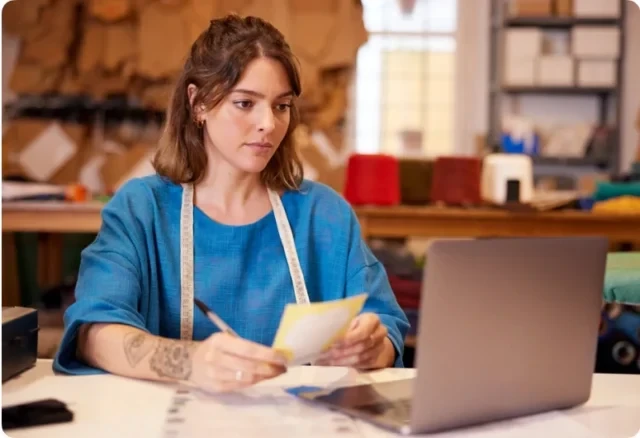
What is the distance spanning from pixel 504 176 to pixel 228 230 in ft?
6.43

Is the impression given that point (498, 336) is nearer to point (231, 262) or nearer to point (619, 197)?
point (231, 262)

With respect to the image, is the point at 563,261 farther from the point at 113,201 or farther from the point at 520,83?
the point at 520,83

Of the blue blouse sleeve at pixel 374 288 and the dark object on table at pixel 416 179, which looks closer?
the blue blouse sleeve at pixel 374 288

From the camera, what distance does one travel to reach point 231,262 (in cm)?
156

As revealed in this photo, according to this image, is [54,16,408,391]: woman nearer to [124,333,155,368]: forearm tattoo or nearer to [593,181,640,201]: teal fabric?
[124,333,155,368]: forearm tattoo

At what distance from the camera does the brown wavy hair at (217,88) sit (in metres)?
1.52

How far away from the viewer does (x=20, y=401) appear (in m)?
1.10

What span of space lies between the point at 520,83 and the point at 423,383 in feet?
16.6

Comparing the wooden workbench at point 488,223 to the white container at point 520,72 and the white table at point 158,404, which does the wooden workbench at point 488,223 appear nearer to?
the white table at point 158,404

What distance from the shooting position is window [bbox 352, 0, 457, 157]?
6.09m

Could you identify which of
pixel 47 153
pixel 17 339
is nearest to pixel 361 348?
pixel 17 339

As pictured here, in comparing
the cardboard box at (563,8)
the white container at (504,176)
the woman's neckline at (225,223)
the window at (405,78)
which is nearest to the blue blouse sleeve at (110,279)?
the woman's neckline at (225,223)

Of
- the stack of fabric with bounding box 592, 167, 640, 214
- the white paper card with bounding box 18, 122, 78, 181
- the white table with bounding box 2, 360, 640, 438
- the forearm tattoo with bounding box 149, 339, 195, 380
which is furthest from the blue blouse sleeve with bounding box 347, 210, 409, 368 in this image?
the white paper card with bounding box 18, 122, 78, 181

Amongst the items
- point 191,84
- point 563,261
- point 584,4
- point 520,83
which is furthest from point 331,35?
point 563,261
